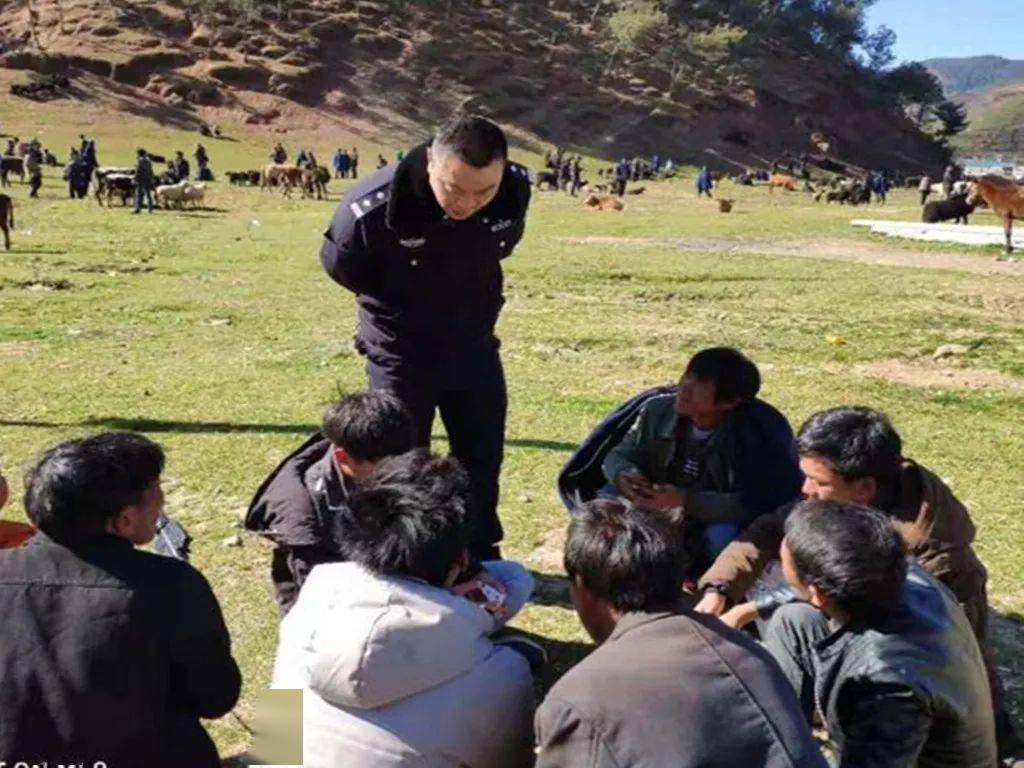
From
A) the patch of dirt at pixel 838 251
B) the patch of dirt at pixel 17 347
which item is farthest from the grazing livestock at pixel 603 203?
the patch of dirt at pixel 17 347

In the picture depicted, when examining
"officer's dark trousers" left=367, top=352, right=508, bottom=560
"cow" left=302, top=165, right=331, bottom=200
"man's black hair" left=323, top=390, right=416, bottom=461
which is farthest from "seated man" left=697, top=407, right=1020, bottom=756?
"cow" left=302, top=165, right=331, bottom=200

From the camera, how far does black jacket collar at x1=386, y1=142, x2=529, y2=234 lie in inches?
144

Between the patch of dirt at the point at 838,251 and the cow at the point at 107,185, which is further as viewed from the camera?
the cow at the point at 107,185

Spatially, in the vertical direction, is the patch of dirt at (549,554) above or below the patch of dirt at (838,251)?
below

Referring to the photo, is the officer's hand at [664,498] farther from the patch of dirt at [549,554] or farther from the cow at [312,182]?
Answer: the cow at [312,182]

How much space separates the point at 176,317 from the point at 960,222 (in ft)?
67.5

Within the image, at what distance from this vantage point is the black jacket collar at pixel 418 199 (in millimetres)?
3658

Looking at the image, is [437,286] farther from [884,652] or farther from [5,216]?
[5,216]

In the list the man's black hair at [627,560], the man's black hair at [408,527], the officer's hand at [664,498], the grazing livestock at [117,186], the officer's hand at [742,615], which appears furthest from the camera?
the grazing livestock at [117,186]

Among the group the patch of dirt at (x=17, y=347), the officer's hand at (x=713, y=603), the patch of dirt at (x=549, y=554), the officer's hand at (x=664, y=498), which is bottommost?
the patch of dirt at (x=17, y=347)

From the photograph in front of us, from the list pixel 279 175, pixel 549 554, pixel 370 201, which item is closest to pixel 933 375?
pixel 549 554

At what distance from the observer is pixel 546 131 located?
62.0 metres

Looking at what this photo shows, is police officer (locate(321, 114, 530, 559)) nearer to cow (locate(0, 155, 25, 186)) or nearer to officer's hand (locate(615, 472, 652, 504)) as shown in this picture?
officer's hand (locate(615, 472, 652, 504))

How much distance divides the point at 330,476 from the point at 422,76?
6187 centimetres
